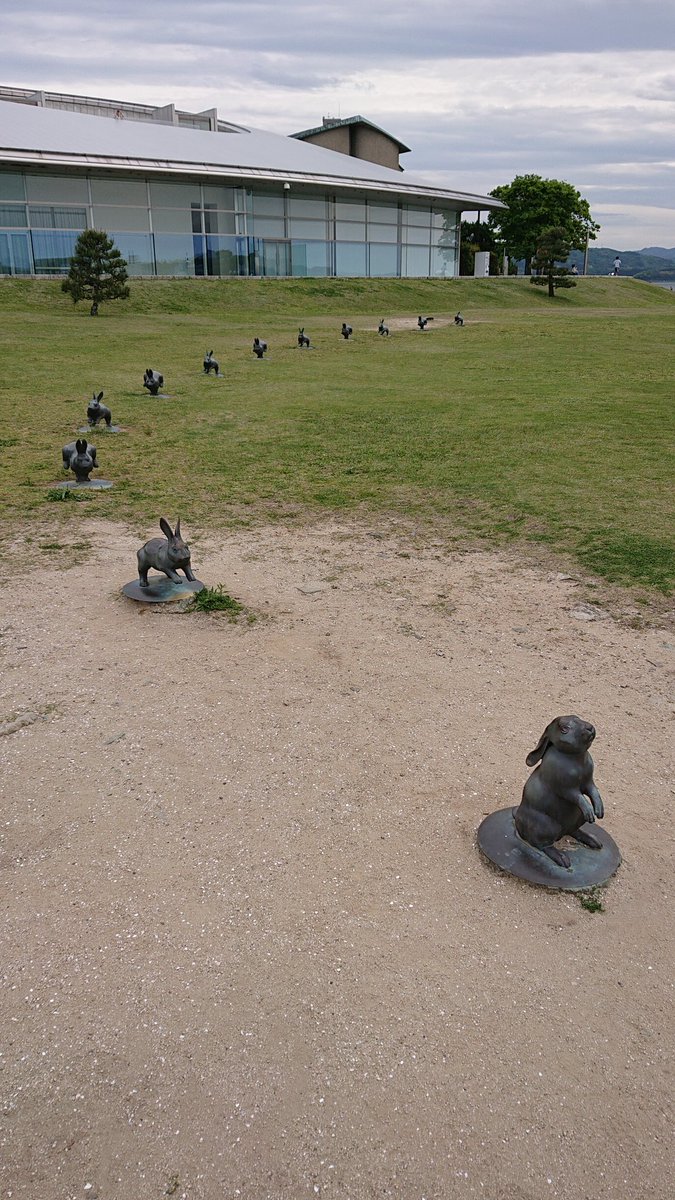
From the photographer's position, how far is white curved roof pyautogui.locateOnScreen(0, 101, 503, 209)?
3591 cm


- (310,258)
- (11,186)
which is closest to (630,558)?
(11,186)

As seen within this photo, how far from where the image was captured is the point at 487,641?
6.25m

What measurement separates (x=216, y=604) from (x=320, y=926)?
11.6 feet

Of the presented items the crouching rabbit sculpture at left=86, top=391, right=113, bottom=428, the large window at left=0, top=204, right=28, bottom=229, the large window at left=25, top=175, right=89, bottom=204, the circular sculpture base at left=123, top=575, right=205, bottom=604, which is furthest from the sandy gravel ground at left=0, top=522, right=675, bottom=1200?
the large window at left=25, top=175, right=89, bottom=204

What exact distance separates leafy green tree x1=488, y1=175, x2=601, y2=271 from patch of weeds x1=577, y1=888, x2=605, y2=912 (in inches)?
2477

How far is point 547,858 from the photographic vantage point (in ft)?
13.1

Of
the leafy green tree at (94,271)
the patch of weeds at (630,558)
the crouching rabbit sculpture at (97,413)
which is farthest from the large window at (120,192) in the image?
the patch of weeds at (630,558)

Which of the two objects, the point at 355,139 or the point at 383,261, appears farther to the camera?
the point at 355,139

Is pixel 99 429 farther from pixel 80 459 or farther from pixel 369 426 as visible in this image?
pixel 369 426

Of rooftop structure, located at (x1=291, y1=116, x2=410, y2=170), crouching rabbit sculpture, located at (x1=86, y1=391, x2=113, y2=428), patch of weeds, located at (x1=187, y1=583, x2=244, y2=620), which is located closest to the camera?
patch of weeds, located at (x1=187, y1=583, x2=244, y2=620)

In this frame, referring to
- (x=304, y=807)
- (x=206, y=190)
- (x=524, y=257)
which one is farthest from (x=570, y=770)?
(x=524, y=257)

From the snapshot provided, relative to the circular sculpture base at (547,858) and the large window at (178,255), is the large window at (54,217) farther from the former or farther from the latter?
the circular sculpture base at (547,858)

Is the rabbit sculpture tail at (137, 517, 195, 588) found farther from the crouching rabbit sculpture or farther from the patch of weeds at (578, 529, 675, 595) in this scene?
the crouching rabbit sculpture

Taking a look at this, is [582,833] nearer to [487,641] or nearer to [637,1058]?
[637,1058]
